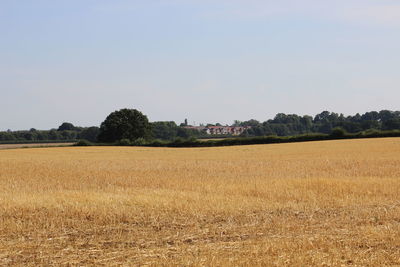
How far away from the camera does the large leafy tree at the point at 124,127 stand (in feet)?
331

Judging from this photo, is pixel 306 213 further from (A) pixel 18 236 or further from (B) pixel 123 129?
(B) pixel 123 129

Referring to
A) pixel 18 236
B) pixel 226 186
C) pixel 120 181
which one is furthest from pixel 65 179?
pixel 18 236

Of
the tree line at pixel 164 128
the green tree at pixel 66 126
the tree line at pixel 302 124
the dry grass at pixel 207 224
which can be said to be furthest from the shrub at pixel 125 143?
the green tree at pixel 66 126

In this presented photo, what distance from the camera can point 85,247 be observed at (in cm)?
1003

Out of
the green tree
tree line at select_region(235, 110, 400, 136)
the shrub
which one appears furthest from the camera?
the green tree

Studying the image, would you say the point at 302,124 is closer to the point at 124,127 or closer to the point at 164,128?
the point at 164,128

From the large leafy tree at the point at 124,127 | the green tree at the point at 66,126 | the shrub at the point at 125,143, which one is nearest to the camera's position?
the shrub at the point at 125,143

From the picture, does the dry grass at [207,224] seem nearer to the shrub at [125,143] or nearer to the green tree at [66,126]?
the shrub at [125,143]

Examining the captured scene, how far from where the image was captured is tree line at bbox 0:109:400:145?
332 feet

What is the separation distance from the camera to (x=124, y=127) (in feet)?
331

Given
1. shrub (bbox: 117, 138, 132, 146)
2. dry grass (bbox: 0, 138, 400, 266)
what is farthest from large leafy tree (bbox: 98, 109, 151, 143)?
dry grass (bbox: 0, 138, 400, 266)

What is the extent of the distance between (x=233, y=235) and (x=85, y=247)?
3.04 meters

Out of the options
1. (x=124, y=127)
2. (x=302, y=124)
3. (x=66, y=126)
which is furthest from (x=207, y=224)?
(x=66, y=126)

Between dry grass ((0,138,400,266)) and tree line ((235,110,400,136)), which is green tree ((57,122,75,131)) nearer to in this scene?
tree line ((235,110,400,136))
